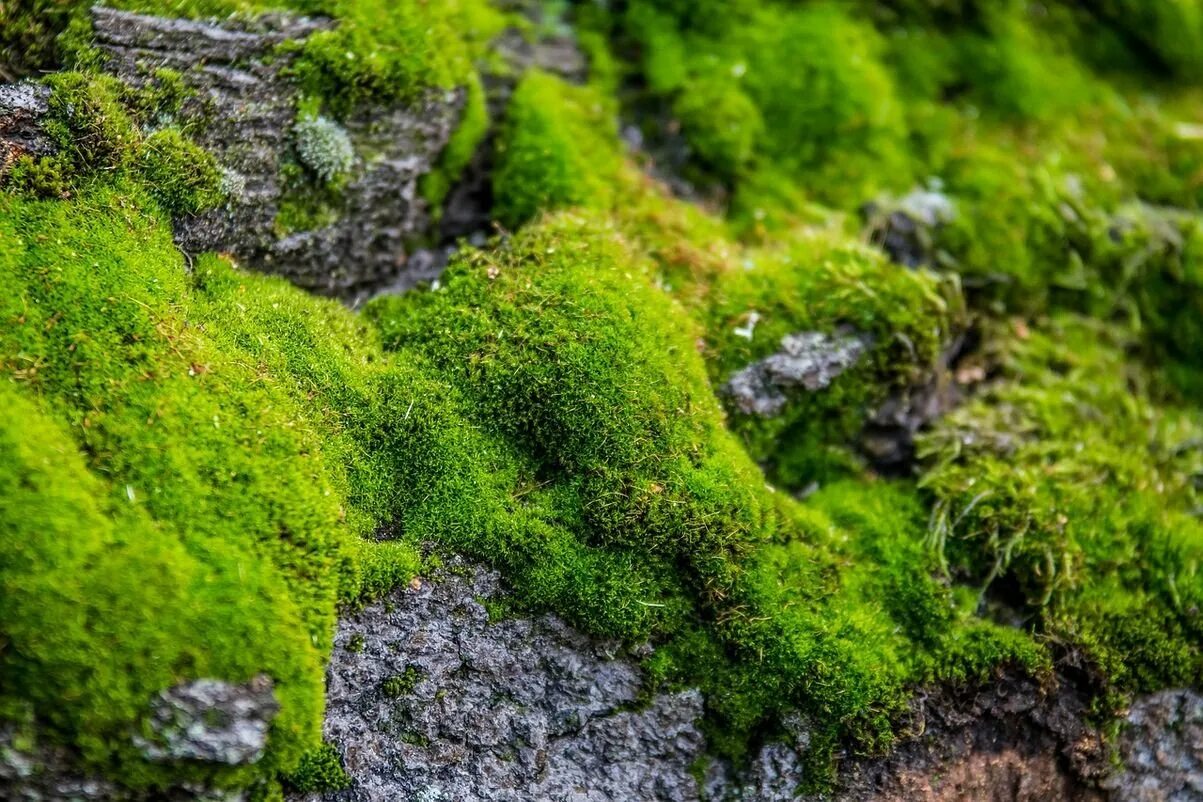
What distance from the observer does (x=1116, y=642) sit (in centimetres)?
521

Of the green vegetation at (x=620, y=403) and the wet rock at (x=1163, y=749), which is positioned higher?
the green vegetation at (x=620, y=403)

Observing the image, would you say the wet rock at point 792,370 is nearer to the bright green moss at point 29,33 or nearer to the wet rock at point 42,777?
the wet rock at point 42,777

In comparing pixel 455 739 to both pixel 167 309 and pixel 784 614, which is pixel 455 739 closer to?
pixel 784 614

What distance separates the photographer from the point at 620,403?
4.86 m

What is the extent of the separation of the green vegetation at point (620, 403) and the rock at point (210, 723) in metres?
0.07

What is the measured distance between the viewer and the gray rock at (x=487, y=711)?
424cm

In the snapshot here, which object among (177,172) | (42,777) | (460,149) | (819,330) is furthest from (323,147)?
(42,777)

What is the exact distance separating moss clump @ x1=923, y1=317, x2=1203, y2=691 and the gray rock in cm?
222

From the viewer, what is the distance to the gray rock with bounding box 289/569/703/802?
4.24m

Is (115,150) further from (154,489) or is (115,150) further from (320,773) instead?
(320,773)

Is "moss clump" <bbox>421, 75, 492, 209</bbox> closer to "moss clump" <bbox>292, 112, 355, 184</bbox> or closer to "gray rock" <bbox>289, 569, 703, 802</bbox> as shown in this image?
"moss clump" <bbox>292, 112, 355, 184</bbox>

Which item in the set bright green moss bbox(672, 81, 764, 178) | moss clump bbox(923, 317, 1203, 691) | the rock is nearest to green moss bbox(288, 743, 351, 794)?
the rock

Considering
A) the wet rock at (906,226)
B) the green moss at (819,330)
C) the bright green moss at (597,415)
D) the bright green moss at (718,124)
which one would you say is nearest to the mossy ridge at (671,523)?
the bright green moss at (597,415)

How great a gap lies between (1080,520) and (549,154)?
14.2 feet
